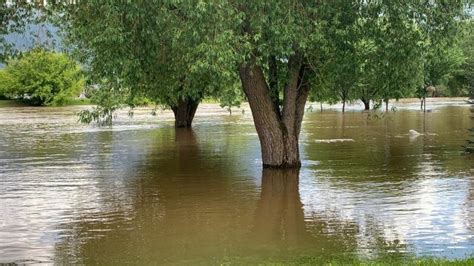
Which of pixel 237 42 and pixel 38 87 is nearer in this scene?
pixel 237 42

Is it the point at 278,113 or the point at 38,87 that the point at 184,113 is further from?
the point at 38,87

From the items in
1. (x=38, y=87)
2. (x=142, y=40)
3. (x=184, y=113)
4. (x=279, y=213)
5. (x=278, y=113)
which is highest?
(x=38, y=87)

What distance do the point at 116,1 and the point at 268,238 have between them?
5948 millimetres

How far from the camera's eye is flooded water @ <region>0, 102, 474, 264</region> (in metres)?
10.5

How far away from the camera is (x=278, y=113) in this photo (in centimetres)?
2014

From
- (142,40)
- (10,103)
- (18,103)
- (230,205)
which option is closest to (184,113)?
(142,40)

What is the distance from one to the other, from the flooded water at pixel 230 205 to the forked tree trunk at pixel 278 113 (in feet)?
2.25

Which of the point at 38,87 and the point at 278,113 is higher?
the point at 38,87

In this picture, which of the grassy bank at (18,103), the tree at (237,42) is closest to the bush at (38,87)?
the grassy bank at (18,103)

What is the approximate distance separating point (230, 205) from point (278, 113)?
20.0 ft

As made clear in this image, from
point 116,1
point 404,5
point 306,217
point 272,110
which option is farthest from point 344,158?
point 116,1

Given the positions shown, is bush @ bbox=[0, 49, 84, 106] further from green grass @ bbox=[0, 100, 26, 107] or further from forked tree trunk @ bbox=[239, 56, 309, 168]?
forked tree trunk @ bbox=[239, 56, 309, 168]

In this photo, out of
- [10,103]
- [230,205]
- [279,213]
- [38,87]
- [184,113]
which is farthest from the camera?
[10,103]

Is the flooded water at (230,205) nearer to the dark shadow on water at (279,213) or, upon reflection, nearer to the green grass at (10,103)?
the dark shadow on water at (279,213)
